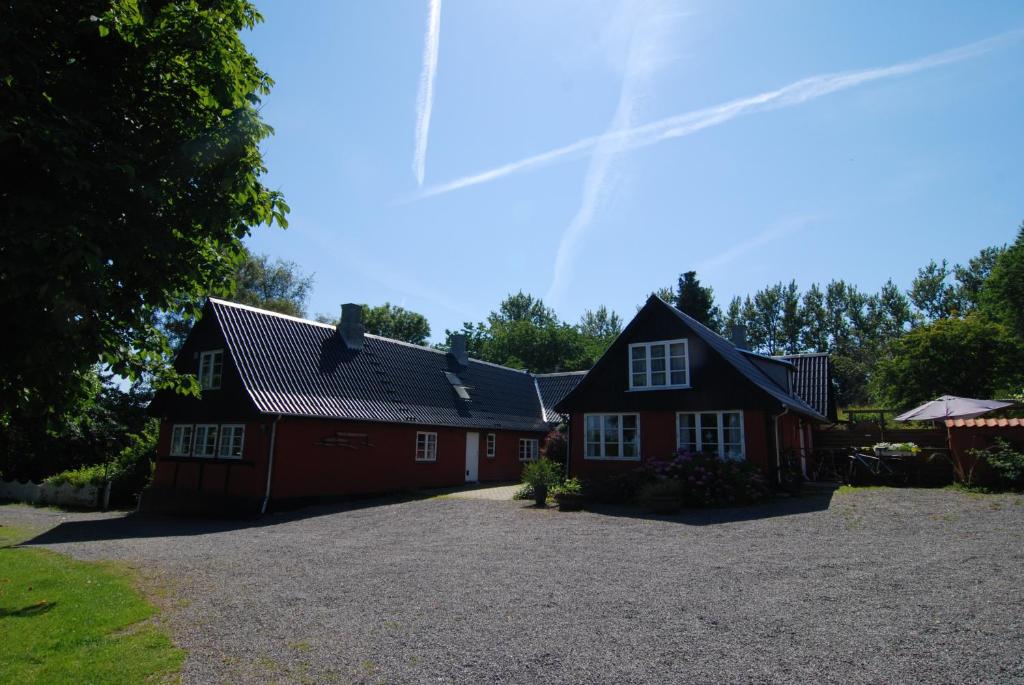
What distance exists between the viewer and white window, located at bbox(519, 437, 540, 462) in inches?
1153

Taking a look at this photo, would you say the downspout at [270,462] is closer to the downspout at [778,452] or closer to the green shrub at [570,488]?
the green shrub at [570,488]

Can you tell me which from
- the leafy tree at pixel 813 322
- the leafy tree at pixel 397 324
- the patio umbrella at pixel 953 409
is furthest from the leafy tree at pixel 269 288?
the leafy tree at pixel 813 322

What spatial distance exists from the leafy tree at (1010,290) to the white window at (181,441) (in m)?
48.7

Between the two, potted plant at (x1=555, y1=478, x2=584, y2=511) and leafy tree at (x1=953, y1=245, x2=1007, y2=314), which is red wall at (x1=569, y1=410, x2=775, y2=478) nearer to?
potted plant at (x1=555, y1=478, x2=584, y2=511)

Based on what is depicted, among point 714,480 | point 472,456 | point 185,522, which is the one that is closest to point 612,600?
point 714,480

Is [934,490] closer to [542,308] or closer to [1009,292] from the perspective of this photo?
[1009,292]

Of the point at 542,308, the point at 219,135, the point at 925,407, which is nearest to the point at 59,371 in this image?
the point at 219,135

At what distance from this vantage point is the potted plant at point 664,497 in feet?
48.8

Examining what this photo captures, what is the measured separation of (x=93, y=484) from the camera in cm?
2197

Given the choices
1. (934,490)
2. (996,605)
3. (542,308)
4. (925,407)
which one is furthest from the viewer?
(542,308)

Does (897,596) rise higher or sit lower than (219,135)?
lower

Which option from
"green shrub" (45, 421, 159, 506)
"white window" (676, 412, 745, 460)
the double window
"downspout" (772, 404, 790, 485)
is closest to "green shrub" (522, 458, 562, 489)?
"white window" (676, 412, 745, 460)

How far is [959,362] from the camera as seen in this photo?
32.5 m

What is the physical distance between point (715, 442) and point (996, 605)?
12467mm
